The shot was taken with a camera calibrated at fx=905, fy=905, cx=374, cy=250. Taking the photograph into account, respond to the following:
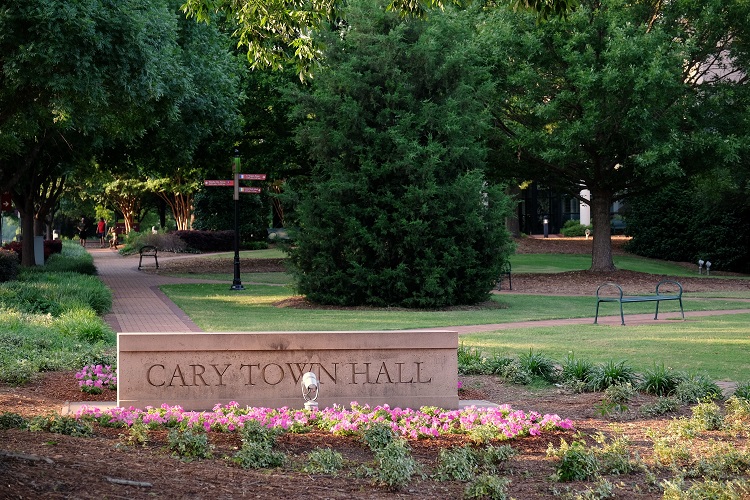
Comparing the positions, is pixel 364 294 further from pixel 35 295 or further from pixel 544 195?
pixel 544 195

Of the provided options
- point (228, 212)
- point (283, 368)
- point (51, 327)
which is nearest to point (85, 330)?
point (51, 327)

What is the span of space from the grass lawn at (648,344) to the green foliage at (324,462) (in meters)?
5.98

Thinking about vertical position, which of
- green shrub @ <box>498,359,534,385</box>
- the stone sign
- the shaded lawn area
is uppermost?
the stone sign

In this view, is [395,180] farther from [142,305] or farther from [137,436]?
[137,436]

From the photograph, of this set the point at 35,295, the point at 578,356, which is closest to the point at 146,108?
the point at 35,295

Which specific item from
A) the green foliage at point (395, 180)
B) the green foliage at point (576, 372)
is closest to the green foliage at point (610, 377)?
the green foliage at point (576, 372)

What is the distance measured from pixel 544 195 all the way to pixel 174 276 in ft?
112

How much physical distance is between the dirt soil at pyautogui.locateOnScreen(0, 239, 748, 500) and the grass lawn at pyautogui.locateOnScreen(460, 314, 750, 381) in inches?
139

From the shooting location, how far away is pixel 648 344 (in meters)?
13.8

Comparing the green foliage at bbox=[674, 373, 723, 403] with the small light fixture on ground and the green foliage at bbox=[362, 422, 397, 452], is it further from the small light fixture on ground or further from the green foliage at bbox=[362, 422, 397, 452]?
the small light fixture on ground

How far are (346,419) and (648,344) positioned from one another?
26.1 ft

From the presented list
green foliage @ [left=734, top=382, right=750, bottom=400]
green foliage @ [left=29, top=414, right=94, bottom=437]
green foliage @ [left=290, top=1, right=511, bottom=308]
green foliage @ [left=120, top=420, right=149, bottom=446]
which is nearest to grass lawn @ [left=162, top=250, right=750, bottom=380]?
green foliage @ [left=290, top=1, right=511, bottom=308]

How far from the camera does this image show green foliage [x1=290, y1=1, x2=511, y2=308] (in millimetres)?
21734

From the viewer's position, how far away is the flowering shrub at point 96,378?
28.8ft
